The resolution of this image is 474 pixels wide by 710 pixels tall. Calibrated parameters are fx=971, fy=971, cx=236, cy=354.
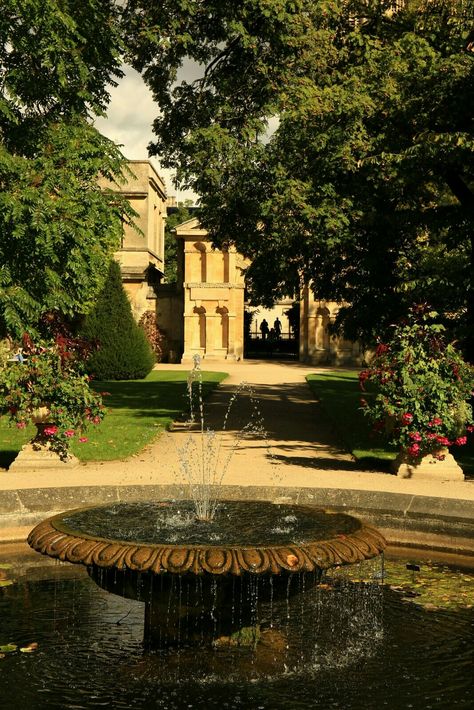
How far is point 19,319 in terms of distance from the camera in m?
12.9

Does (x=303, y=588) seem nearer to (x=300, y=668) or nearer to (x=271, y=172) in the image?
(x=300, y=668)

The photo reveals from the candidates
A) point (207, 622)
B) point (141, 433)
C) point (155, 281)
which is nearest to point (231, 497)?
point (207, 622)

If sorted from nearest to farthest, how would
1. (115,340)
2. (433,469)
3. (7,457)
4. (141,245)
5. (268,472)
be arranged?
1. (433,469)
2. (268,472)
3. (7,457)
4. (115,340)
5. (141,245)

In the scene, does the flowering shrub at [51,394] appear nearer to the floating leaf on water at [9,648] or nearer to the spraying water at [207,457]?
the spraying water at [207,457]

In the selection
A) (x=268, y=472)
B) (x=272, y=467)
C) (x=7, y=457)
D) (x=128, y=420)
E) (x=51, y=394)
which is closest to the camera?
(x=268, y=472)

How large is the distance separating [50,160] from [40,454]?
421 centimetres

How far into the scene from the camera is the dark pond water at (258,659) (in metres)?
5.48

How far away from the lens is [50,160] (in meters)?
13.9

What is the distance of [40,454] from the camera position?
1319cm

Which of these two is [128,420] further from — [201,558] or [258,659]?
[201,558]

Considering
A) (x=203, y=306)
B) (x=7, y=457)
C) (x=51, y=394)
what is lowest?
(x=7, y=457)

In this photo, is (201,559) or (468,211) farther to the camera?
(468,211)

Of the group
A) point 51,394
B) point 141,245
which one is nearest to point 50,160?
point 51,394

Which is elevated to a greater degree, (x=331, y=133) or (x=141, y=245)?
(x=141, y=245)
